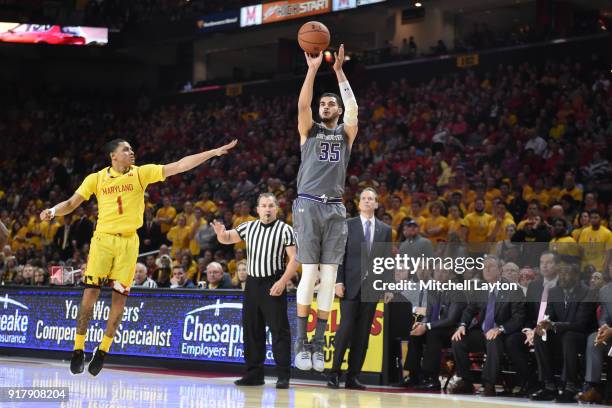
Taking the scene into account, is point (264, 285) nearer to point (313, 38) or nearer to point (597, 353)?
point (313, 38)

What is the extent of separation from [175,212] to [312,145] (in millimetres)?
12233

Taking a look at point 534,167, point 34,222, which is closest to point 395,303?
point 534,167

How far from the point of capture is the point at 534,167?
18.3m

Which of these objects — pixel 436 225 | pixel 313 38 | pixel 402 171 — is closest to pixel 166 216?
pixel 402 171

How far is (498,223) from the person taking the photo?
49.0 feet

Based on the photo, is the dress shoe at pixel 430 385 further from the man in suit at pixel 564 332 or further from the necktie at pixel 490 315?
the man in suit at pixel 564 332

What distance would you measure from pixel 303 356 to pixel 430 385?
319cm

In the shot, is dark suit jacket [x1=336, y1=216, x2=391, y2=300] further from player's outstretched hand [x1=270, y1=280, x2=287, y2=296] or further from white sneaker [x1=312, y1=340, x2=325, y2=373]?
white sneaker [x1=312, y1=340, x2=325, y2=373]

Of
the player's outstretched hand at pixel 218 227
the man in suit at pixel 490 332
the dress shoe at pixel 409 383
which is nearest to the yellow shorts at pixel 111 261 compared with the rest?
the player's outstretched hand at pixel 218 227

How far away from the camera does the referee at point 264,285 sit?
1059 centimetres

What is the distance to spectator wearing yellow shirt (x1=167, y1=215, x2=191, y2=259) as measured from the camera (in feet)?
60.1

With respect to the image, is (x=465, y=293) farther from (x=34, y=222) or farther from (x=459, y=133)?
(x=34, y=222)

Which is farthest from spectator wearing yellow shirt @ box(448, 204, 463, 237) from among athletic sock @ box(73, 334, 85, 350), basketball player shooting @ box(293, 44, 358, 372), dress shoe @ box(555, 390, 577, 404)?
athletic sock @ box(73, 334, 85, 350)

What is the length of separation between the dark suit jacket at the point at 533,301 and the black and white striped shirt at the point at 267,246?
8.91 ft
